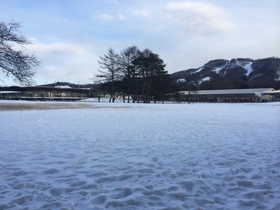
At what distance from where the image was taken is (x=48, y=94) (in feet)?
315

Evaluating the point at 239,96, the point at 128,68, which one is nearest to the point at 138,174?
the point at 128,68

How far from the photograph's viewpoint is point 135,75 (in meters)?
59.9

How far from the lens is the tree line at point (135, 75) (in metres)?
58.7

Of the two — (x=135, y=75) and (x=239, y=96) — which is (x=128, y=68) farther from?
(x=239, y=96)

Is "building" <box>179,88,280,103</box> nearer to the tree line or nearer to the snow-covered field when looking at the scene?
the tree line

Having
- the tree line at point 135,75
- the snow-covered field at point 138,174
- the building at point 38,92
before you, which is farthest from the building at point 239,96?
the snow-covered field at point 138,174

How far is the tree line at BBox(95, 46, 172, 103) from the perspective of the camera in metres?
58.7

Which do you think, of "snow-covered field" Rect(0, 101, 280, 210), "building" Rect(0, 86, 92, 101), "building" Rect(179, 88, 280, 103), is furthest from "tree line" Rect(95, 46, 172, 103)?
"snow-covered field" Rect(0, 101, 280, 210)

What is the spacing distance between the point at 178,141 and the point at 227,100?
9361 cm

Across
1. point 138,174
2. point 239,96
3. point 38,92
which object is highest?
point 38,92

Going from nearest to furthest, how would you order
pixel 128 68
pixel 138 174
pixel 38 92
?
1. pixel 138 174
2. pixel 128 68
3. pixel 38 92

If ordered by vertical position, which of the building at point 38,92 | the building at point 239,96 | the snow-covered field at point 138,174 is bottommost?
the snow-covered field at point 138,174

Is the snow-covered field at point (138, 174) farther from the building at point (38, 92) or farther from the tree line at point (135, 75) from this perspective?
the building at point (38, 92)

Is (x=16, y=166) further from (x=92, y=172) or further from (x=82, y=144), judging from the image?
(x=82, y=144)
